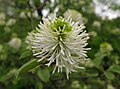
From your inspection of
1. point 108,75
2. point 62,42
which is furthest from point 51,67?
point 62,42

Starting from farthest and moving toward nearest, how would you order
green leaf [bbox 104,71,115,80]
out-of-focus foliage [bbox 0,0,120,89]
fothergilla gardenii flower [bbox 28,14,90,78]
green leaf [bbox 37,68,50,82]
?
out-of-focus foliage [bbox 0,0,120,89], green leaf [bbox 37,68,50,82], green leaf [bbox 104,71,115,80], fothergilla gardenii flower [bbox 28,14,90,78]

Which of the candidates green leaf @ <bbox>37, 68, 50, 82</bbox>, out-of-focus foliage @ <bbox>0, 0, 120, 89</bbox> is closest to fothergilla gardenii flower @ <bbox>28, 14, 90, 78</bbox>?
out-of-focus foliage @ <bbox>0, 0, 120, 89</bbox>

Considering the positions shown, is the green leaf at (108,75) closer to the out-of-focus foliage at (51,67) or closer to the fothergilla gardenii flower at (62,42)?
the out-of-focus foliage at (51,67)

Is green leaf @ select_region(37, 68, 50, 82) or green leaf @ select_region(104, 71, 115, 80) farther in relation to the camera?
green leaf @ select_region(37, 68, 50, 82)

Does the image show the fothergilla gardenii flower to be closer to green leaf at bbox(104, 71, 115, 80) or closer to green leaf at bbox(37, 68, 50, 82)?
green leaf at bbox(104, 71, 115, 80)

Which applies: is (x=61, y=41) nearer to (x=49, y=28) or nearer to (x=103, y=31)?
(x=49, y=28)

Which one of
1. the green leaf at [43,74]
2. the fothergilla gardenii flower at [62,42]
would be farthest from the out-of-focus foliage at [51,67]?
the fothergilla gardenii flower at [62,42]

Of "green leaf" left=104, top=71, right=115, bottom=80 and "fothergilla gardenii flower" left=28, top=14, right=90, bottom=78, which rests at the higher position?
"fothergilla gardenii flower" left=28, top=14, right=90, bottom=78
